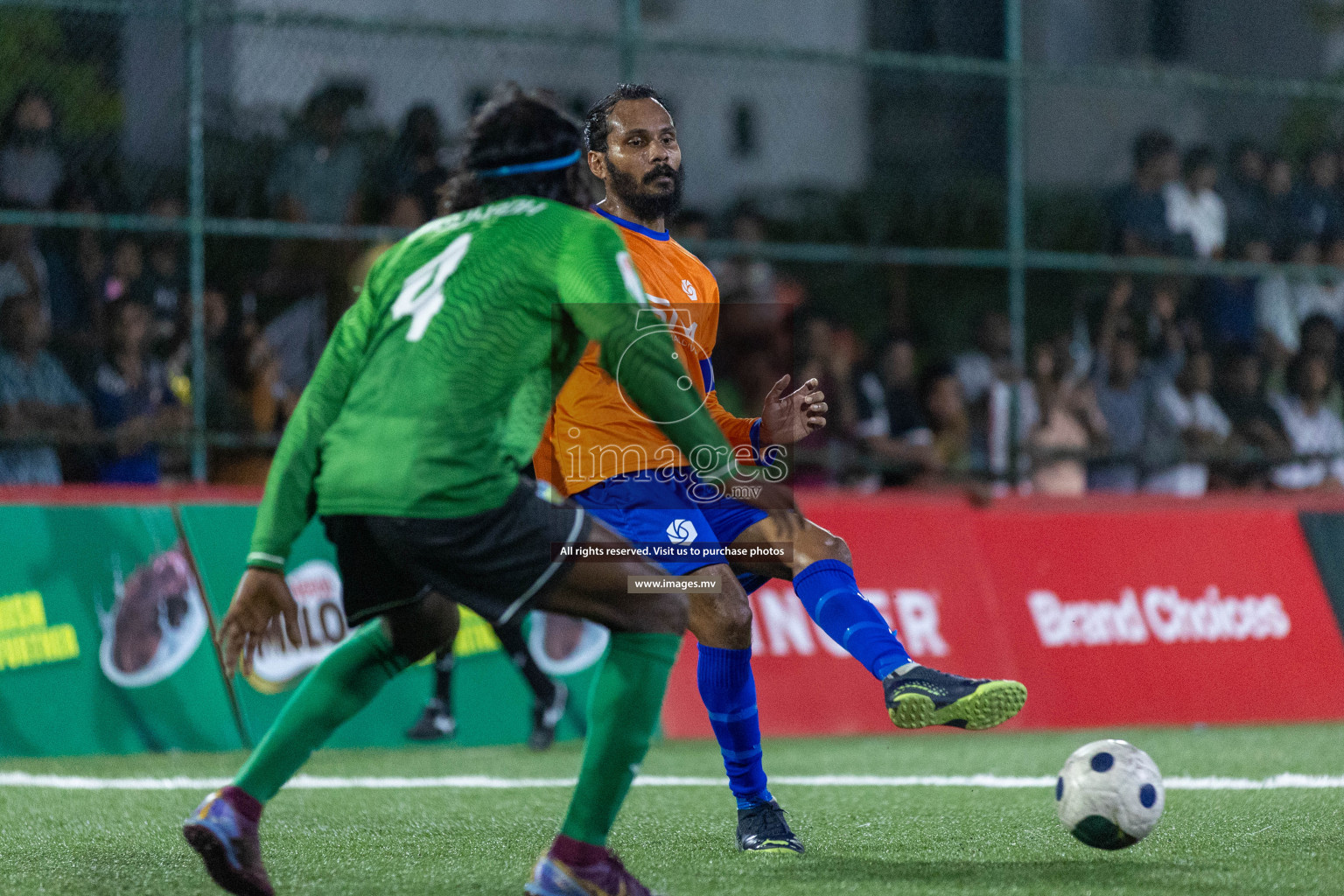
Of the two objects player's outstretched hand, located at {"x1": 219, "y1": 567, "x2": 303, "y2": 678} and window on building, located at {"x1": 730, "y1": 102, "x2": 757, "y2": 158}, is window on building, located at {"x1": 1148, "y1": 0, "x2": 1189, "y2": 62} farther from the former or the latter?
player's outstretched hand, located at {"x1": 219, "y1": 567, "x2": 303, "y2": 678}

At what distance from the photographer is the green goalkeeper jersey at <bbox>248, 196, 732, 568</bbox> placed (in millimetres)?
3742

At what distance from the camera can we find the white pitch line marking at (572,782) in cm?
641

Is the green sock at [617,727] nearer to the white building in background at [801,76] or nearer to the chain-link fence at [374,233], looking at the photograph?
the chain-link fence at [374,233]

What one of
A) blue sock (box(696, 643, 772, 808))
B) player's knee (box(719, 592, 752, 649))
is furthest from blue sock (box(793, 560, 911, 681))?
blue sock (box(696, 643, 772, 808))

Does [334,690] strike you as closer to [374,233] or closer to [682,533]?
[682,533]

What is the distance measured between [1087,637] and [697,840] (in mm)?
4439

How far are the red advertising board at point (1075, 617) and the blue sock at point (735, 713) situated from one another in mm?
3330

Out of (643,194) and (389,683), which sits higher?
(643,194)


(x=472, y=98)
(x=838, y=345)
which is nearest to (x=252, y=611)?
(x=838, y=345)

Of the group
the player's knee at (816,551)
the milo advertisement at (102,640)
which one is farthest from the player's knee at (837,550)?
the milo advertisement at (102,640)

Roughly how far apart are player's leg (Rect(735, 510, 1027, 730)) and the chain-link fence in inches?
133

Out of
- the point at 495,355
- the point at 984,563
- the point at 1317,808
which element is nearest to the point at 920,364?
the point at 984,563

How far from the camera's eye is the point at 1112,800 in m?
4.57

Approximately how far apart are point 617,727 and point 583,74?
18.0 meters
